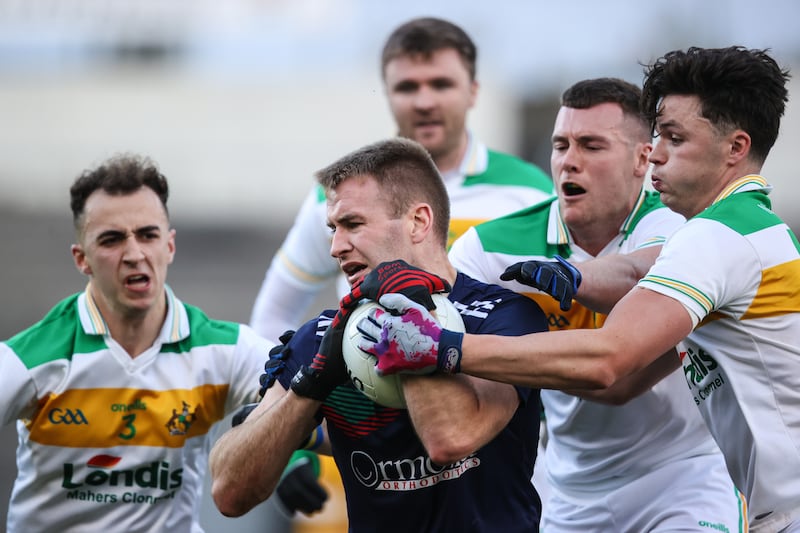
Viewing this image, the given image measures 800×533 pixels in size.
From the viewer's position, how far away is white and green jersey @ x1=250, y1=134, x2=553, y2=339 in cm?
627

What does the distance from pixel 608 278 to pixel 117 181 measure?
7.86 feet

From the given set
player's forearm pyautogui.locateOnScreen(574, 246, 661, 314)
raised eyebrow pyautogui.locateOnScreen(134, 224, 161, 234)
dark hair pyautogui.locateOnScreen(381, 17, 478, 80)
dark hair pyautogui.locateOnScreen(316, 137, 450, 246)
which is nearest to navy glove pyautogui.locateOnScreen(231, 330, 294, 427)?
dark hair pyautogui.locateOnScreen(316, 137, 450, 246)

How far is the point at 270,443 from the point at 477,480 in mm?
680

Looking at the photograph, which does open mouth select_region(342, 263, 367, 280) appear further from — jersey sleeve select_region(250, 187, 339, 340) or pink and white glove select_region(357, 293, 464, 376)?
jersey sleeve select_region(250, 187, 339, 340)

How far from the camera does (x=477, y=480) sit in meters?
3.84

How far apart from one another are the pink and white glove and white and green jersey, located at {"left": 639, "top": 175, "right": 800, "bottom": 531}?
0.70m

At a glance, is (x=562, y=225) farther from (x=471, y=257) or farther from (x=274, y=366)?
(x=274, y=366)

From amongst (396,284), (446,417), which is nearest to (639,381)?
(446,417)

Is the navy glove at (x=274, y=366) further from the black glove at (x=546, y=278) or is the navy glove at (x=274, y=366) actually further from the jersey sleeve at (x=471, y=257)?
the jersey sleeve at (x=471, y=257)

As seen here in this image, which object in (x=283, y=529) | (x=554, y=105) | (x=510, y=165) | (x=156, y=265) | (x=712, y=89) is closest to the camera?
(x=712, y=89)

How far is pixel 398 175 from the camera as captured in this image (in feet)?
13.4

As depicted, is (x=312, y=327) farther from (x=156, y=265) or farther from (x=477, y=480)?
(x=156, y=265)

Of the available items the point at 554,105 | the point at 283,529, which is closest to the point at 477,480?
the point at 283,529

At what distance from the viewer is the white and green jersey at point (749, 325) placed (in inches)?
145
